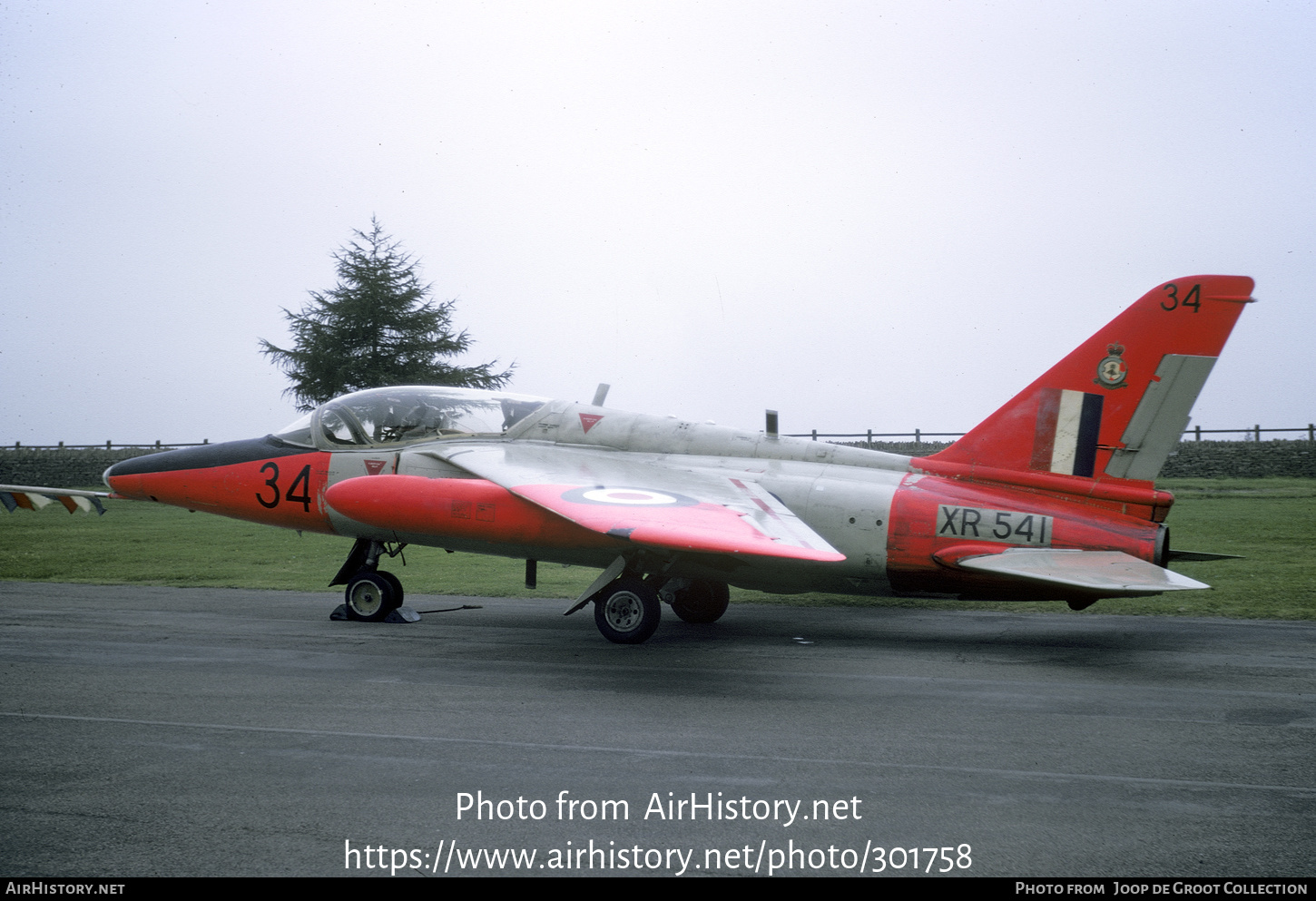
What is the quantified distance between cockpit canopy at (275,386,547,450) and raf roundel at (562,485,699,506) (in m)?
2.66

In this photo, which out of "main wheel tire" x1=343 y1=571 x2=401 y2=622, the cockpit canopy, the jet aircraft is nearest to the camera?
the jet aircraft

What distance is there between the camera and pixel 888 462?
1109 cm

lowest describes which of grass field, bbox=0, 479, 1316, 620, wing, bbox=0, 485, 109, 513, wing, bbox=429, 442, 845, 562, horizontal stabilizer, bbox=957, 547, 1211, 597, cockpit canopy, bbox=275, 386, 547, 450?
grass field, bbox=0, 479, 1316, 620

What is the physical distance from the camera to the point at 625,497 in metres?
9.01

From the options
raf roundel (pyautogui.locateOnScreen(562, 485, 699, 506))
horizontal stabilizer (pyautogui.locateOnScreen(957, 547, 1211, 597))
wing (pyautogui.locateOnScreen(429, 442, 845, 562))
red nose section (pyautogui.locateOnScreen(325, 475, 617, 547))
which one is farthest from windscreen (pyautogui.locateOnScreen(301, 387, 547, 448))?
horizontal stabilizer (pyautogui.locateOnScreen(957, 547, 1211, 597))

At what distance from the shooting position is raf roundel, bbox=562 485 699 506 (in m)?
8.79

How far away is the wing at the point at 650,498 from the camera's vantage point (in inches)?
303

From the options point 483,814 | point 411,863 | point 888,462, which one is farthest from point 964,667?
point 411,863

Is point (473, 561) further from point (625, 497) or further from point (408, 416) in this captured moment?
point (625, 497)

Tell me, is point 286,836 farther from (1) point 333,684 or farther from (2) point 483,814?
(1) point 333,684

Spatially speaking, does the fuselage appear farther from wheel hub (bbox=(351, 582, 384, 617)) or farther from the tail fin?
wheel hub (bbox=(351, 582, 384, 617))

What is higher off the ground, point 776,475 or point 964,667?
point 776,475

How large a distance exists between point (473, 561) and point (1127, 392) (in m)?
14.4

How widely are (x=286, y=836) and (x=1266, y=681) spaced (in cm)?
783
